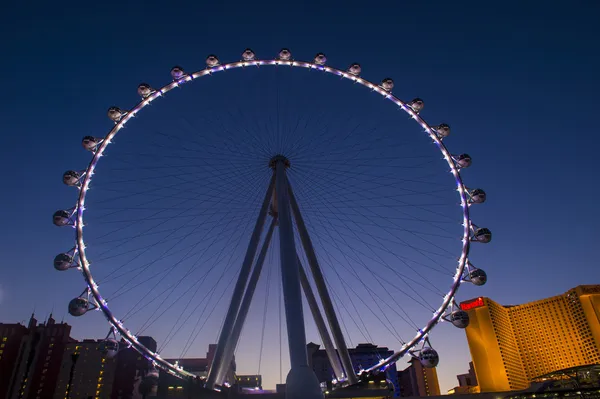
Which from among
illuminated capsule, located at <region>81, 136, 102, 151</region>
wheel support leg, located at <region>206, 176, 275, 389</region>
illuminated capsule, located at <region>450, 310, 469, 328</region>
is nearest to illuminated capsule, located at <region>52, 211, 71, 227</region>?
illuminated capsule, located at <region>81, 136, 102, 151</region>

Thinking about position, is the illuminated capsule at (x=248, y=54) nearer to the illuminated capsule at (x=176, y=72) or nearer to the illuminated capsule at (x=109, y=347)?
the illuminated capsule at (x=176, y=72)

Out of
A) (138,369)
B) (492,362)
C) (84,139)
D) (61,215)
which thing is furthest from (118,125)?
(138,369)

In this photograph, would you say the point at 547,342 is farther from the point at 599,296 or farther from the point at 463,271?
the point at 463,271

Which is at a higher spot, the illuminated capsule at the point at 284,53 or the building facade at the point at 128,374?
the illuminated capsule at the point at 284,53

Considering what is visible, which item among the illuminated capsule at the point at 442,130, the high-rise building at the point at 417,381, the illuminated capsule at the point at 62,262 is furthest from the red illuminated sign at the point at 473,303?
the illuminated capsule at the point at 62,262

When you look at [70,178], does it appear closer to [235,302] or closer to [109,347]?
[109,347]

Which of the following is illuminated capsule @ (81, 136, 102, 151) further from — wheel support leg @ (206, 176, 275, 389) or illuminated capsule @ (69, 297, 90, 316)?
wheel support leg @ (206, 176, 275, 389)
